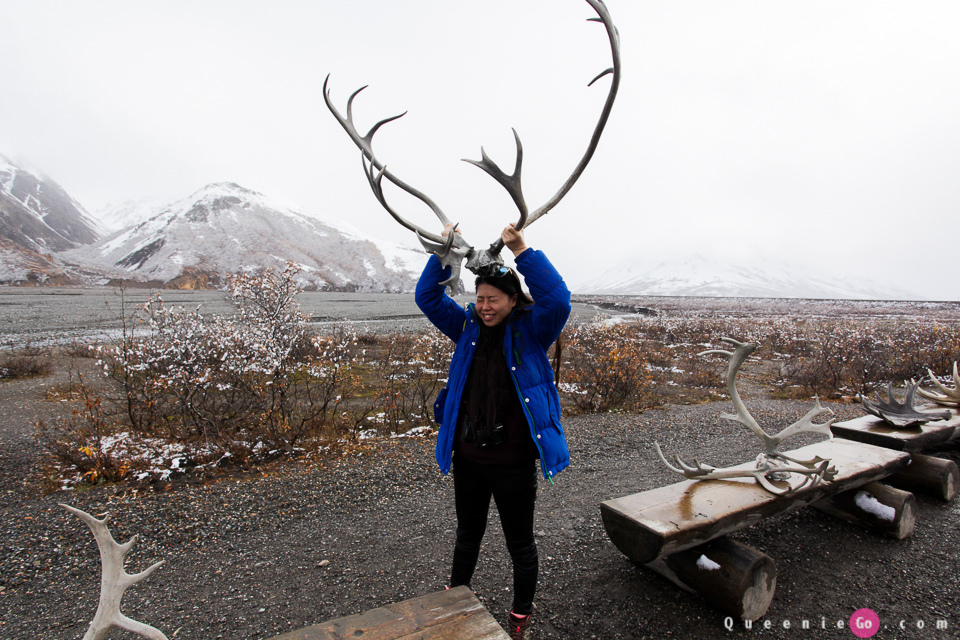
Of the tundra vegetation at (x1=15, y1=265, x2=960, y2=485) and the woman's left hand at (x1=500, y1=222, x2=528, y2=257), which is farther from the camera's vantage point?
the tundra vegetation at (x1=15, y1=265, x2=960, y2=485)

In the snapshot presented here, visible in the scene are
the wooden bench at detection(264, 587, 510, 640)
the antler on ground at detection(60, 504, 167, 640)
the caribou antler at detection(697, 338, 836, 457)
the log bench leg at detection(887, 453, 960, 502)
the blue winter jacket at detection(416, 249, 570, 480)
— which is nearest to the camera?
the antler on ground at detection(60, 504, 167, 640)

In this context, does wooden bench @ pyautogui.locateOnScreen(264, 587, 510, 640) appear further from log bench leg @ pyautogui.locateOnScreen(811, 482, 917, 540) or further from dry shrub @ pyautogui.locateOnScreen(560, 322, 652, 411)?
dry shrub @ pyautogui.locateOnScreen(560, 322, 652, 411)

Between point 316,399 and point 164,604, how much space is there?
20.7 feet

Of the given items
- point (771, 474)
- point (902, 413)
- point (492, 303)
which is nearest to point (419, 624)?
point (492, 303)

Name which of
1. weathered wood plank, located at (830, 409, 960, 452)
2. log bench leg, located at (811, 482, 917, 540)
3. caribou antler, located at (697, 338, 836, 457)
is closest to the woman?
caribou antler, located at (697, 338, 836, 457)

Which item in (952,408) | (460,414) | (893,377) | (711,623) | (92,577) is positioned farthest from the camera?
(893,377)

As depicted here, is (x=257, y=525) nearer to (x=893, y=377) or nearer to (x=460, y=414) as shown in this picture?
(x=460, y=414)

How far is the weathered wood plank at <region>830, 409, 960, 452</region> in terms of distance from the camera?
14.5 feet

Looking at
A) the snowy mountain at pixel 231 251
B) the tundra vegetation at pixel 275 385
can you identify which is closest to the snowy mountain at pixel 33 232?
the snowy mountain at pixel 231 251

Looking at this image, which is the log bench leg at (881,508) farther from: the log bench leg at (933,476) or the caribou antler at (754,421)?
the caribou antler at (754,421)

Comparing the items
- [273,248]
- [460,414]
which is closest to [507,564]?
[460,414]

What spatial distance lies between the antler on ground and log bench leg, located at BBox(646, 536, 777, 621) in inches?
106

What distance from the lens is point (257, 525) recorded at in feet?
13.6

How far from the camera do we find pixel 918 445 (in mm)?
4496
